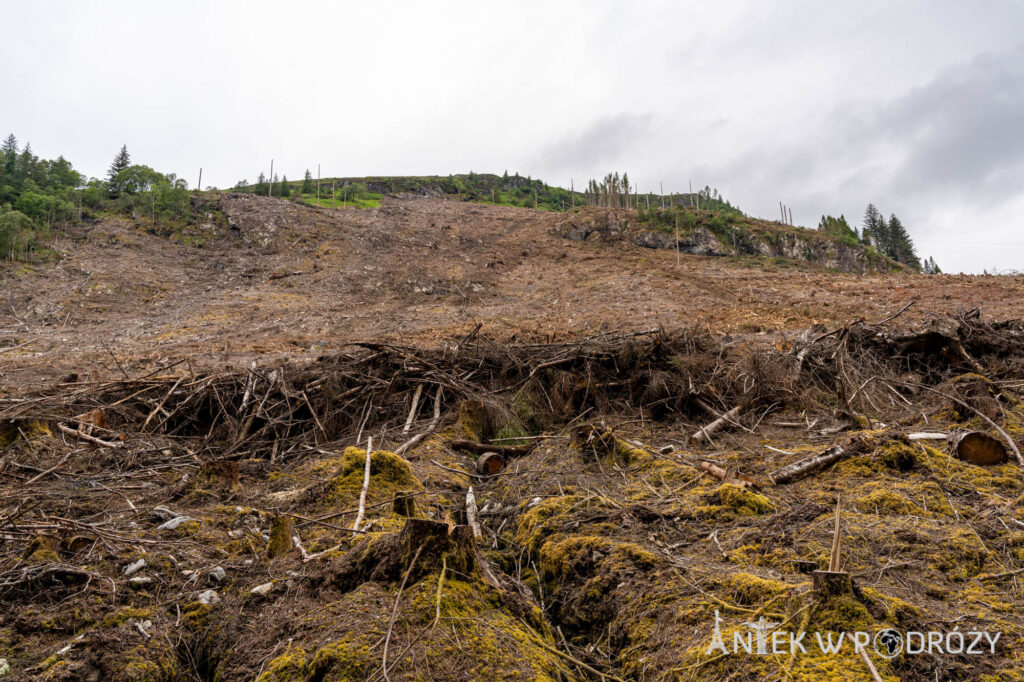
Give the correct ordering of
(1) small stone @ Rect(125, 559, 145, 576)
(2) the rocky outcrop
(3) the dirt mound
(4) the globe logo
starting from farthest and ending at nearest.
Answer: (2) the rocky outcrop, (1) small stone @ Rect(125, 559, 145, 576), (3) the dirt mound, (4) the globe logo

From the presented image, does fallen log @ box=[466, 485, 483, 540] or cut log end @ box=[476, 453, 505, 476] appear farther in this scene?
cut log end @ box=[476, 453, 505, 476]

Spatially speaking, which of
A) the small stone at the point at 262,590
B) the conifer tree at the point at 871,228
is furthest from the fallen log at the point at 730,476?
the conifer tree at the point at 871,228

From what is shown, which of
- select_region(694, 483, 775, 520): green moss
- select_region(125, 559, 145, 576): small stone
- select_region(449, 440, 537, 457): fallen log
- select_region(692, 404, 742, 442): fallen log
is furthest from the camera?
select_region(449, 440, 537, 457): fallen log

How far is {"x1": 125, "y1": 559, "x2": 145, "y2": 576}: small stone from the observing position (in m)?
2.55

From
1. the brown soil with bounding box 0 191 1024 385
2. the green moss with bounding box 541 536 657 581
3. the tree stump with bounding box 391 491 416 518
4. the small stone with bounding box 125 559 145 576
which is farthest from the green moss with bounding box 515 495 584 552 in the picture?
the brown soil with bounding box 0 191 1024 385

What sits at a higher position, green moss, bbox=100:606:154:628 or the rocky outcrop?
the rocky outcrop

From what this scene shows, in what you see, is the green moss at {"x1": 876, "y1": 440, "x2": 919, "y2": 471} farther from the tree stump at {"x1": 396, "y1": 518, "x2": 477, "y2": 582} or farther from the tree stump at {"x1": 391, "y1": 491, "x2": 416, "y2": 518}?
the tree stump at {"x1": 391, "y1": 491, "x2": 416, "y2": 518}

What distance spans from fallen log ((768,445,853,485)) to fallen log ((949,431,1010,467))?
0.77 meters

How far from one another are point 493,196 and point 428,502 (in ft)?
221

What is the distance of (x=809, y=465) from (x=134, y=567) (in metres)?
4.45

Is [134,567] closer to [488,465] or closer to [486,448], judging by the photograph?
[488,465]

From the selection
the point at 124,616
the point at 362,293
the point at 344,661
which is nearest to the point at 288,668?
the point at 344,661

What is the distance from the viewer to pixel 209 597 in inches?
97.3

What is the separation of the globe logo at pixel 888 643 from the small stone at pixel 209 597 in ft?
9.48
